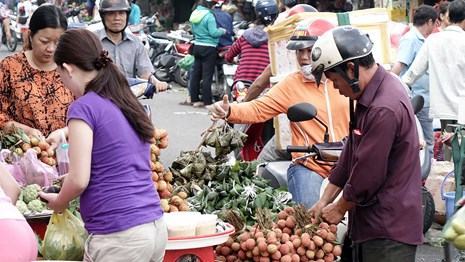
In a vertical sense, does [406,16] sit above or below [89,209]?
below

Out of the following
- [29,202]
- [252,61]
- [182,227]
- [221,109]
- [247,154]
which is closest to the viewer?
[182,227]

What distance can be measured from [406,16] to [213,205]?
387 inches

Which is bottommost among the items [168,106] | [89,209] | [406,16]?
[168,106]

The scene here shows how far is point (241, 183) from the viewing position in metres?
6.92

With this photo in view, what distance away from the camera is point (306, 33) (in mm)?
6875

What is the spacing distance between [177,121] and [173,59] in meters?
4.23

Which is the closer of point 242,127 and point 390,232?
point 390,232

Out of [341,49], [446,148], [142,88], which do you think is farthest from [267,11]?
[341,49]

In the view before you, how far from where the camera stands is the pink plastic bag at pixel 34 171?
602 centimetres

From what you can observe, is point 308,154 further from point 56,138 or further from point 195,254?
point 56,138

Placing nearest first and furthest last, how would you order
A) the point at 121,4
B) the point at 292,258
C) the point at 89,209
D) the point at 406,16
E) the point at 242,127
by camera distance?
the point at 89,209
the point at 292,258
the point at 121,4
the point at 242,127
the point at 406,16

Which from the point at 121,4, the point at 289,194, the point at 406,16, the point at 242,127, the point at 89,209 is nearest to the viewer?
the point at 89,209

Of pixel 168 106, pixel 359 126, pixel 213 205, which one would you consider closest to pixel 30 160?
pixel 213 205

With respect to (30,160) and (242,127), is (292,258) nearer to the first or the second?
(30,160)
